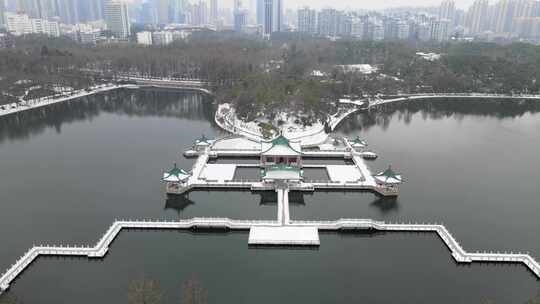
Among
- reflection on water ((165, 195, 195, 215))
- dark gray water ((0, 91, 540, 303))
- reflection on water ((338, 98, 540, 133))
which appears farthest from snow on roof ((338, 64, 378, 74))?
reflection on water ((165, 195, 195, 215))

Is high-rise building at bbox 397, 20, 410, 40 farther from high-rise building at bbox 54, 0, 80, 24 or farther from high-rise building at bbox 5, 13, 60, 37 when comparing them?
high-rise building at bbox 54, 0, 80, 24

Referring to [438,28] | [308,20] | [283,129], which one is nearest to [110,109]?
[283,129]

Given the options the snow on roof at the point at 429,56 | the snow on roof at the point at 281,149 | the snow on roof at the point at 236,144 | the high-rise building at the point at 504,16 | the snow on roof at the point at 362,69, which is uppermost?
the high-rise building at the point at 504,16

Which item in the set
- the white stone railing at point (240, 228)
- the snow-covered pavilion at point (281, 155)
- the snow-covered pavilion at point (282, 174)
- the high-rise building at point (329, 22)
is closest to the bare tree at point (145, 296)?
the white stone railing at point (240, 228)

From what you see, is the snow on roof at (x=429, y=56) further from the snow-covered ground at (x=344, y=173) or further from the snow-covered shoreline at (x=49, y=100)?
the snow-covered shoreline at (x=49, y=100)

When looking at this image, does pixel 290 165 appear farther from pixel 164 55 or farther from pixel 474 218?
pixel 164 55

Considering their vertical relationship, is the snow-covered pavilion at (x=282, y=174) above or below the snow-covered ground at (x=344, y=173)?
above
